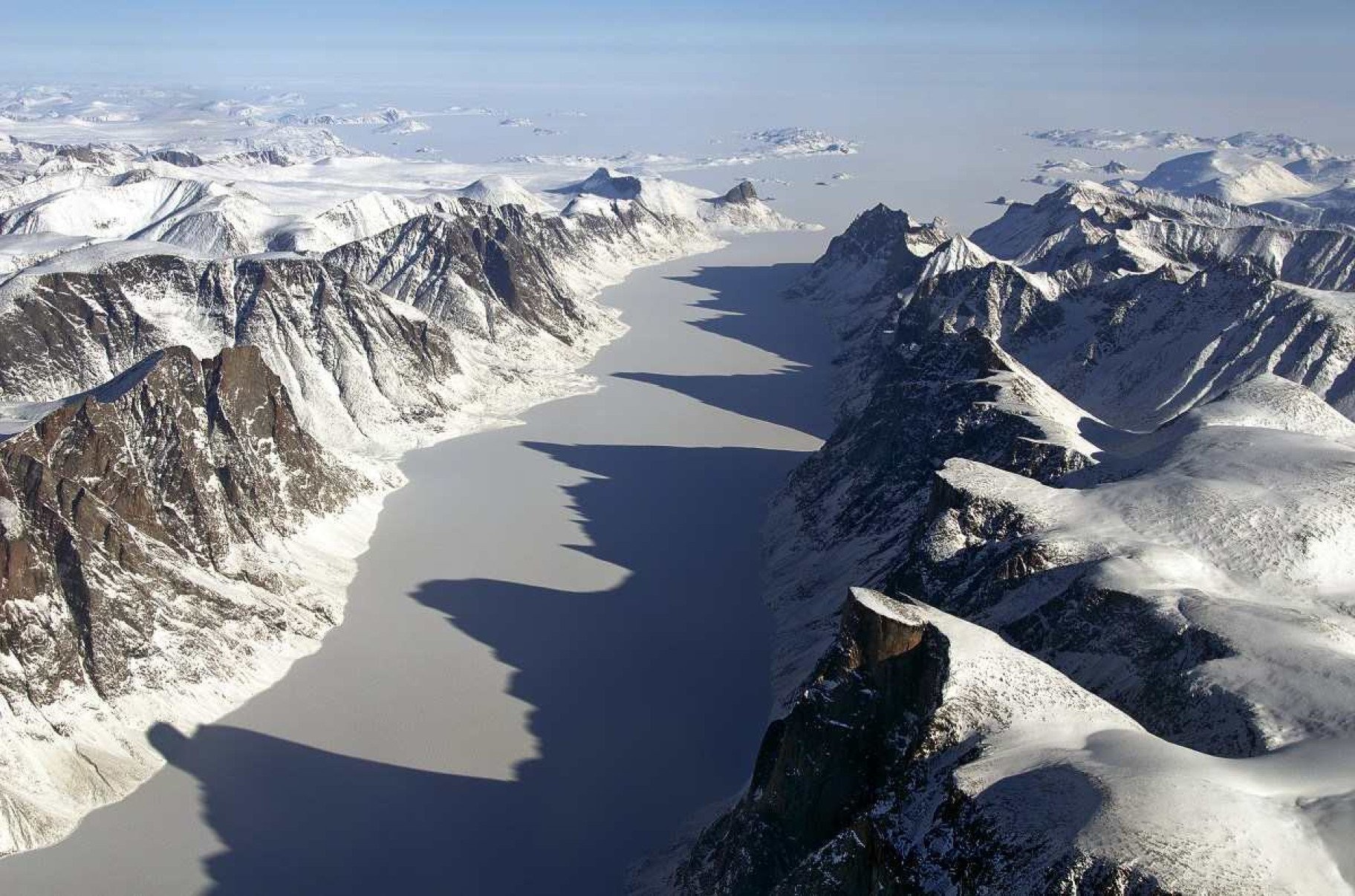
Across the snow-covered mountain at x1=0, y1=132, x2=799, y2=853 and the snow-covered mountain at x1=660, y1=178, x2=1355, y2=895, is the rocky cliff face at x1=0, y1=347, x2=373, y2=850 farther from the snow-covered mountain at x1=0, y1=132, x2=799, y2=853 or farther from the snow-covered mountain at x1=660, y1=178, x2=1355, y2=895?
the snow-covered mountain at x1=660, y1=178, x2=1355, y2=895

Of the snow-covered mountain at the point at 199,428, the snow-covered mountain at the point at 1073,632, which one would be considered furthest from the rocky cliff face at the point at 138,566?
the snow-covered mountain at the point at 1073,632

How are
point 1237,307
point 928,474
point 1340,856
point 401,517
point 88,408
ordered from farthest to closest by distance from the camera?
1. point 1237,307
2. point 401,517
3. point 928,474
4. point 88,408
5. point 1340,856

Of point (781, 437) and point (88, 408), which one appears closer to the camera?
point (88, 408)

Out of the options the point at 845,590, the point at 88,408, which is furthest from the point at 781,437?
the point at 88,408

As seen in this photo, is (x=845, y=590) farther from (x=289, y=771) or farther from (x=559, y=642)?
(x=289, y=771)

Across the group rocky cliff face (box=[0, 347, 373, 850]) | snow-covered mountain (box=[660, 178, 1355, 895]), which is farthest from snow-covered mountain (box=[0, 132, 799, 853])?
snow-covered mountain (box=[660, 178, 1355, 895])

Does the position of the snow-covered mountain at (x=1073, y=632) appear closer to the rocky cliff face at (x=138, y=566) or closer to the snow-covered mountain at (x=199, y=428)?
the rocky cliff face at (x=138, y=566)
